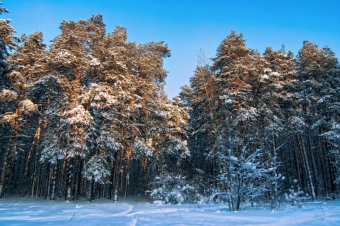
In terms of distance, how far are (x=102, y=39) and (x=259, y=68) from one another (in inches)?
570

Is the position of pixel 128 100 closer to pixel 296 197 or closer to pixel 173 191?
pixel 173 191

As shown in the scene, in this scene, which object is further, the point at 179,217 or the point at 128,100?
the point at 128,100

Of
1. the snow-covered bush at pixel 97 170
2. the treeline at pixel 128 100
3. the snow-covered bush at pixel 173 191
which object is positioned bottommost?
the snow-covered bush at pixel 173 191

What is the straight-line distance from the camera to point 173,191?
13.6 metres

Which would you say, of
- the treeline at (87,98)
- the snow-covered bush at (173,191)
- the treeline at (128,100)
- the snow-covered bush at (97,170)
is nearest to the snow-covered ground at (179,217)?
the treeline at (128,100)

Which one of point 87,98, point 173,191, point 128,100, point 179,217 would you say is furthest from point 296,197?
point 87,98

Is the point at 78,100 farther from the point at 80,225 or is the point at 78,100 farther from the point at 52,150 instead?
the point at 80,225

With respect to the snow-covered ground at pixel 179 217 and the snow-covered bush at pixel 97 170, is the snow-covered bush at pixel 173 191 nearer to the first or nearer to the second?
the snow-covered bush at pixel 97 170

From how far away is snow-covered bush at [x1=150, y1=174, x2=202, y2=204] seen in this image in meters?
13.5

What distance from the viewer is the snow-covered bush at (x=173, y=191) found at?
13501 millimetres

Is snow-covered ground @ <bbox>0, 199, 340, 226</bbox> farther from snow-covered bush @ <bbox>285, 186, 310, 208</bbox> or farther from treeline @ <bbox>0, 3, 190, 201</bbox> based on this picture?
treeline @ <bbox>0, 3, 190, 201</bbox>

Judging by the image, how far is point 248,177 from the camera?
725cm

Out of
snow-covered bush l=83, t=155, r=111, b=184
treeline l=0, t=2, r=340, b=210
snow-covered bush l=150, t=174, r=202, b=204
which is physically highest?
treeline l=0, t=2, r=340, b=210

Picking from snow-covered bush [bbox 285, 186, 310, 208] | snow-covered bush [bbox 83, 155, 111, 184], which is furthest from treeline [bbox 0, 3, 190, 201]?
snow-covered bush [bbox 285, 186, 310, 208]
